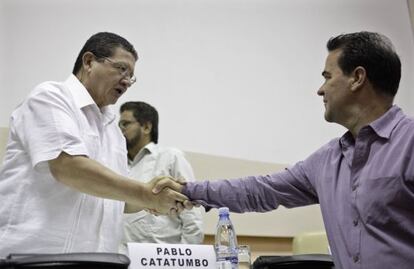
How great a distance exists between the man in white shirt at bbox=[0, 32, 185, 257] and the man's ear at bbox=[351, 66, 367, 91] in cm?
80

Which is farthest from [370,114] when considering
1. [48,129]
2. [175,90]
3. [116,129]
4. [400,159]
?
[175,90]

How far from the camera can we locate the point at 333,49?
198cm

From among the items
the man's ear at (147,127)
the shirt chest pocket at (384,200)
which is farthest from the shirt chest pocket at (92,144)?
the man's ear at (147,127)

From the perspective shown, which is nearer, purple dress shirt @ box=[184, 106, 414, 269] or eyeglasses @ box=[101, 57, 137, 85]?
purple dress shirt @ box=[184, 106, 414, 269]

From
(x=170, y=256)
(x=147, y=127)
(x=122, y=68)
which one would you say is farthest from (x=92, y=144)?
(x=147, y=127)

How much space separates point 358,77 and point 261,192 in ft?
1.73

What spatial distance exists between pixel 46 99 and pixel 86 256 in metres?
0.66

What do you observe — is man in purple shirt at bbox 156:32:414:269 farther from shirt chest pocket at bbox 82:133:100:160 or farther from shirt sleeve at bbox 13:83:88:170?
shirt sleeve at bbox 13:83:88:170

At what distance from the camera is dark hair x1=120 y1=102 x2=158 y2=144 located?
3205 mm

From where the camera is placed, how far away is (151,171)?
Result: 2965 millimetres

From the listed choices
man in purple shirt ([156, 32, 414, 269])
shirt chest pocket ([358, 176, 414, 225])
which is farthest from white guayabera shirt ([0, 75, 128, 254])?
shirt chest pocket ([358, 176, 414, 225])

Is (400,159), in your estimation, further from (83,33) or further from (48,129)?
(83,33)

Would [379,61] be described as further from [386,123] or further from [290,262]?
[290,262]

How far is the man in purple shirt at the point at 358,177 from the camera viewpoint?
159 centimetres
